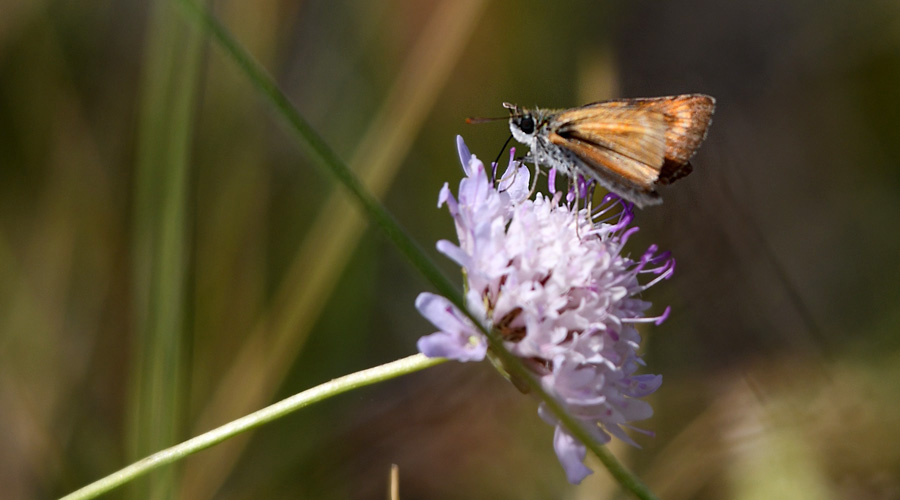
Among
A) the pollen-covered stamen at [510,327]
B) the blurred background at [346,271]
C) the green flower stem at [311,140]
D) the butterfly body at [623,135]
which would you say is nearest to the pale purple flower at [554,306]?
the pollen-covered stamen at [510,327]

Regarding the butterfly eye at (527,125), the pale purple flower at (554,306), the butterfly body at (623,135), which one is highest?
the butterfly eye at (527,125)

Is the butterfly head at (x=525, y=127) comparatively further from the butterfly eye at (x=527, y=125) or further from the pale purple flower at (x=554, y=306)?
the pale purple flower at (x=554, y=306)

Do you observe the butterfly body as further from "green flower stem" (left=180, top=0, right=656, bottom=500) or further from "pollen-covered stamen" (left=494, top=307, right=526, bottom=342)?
"green flower stem" (left=180, top=0, right=656, bottom=500)

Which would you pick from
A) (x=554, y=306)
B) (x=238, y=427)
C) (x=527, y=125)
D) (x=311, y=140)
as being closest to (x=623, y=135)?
(x=527, y=125)

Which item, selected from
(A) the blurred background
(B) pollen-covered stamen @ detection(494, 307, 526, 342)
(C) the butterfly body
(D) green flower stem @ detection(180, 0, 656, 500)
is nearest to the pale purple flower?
(B) pollen-covered stamen @ detection(494, 307, 526, 342)

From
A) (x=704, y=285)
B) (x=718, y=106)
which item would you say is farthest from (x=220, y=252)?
(x=718, y=106)

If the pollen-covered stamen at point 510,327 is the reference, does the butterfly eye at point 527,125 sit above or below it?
above

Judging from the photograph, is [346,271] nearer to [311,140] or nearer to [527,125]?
[527,125]

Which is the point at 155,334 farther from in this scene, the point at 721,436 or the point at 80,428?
the point at 721,436
